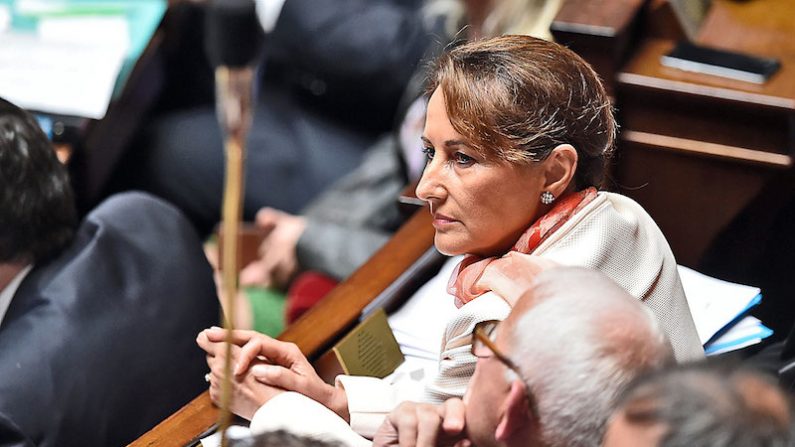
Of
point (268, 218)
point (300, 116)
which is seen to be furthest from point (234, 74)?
point (300, 116)

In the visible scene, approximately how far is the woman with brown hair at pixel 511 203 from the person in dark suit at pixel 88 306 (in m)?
0.26

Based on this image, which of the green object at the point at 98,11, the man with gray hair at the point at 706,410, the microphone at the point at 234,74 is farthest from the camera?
the green object at the point at 98,11

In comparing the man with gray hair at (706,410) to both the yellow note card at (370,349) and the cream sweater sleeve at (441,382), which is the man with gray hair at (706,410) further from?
the yellow note card at (370,349)

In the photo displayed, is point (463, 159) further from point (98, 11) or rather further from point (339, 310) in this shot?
point (98, 11)

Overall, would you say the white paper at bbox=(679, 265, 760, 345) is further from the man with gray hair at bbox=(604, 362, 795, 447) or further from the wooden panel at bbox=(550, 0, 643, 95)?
the man with gray hair at bbox=(604, 362, 795, 447)

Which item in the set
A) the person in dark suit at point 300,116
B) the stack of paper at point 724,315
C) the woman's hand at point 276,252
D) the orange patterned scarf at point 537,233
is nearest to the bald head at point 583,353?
the orange patterned scarf at point 537,233

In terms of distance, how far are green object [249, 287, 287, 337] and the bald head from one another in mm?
1603

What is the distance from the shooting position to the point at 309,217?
2.90m

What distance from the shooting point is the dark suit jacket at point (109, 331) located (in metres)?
1.62

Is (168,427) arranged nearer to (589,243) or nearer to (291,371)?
Answer: (291,371)

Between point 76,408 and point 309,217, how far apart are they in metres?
1.30

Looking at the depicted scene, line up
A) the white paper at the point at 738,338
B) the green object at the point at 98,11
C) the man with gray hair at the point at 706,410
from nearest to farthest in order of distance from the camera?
the man with gray hair at the point at 706,410, the white paper at the point at 738,338, the green object at the point at 98,11

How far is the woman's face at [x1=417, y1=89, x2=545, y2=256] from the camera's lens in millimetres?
1445

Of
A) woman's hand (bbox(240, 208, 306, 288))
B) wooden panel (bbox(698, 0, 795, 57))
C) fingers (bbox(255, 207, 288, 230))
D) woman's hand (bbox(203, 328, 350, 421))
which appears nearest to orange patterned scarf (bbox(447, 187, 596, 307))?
woman's hand (bbox(203, 328, 350, 421))
